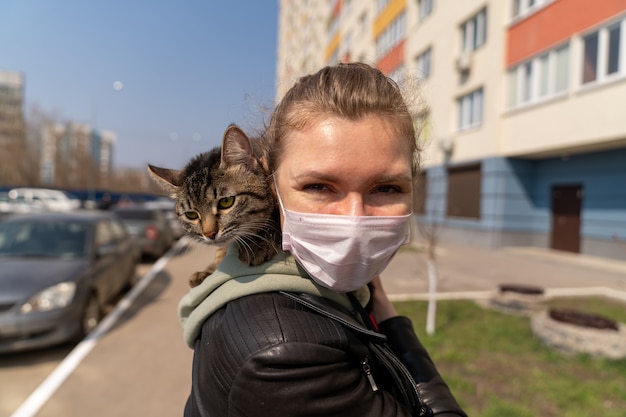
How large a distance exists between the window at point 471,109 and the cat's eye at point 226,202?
54.2 ft

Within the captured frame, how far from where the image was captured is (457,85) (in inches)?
662

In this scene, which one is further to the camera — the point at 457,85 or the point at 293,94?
the point at 457,85

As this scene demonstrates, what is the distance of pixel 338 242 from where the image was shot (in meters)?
1.23

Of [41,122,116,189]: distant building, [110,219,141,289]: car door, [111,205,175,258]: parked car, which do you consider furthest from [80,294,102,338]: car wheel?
[41,122,116,189]: distant building

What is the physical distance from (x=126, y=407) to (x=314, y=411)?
326 centimetres

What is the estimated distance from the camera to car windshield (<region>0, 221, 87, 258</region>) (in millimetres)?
5355

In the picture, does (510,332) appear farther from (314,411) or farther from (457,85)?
(457,85)

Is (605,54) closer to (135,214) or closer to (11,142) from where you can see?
(135,214)

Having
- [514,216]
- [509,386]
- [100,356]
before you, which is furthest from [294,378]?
[514,216]

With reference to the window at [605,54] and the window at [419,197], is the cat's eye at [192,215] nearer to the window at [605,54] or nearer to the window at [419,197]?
the window at [419,197]

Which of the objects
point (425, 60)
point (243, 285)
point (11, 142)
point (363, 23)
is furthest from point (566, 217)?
point (11, 142)

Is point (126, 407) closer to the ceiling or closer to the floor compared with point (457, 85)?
closer to the floor

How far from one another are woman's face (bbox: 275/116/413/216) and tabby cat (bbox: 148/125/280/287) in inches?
8.4

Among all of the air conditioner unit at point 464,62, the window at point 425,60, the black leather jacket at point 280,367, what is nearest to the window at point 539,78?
the air conditioner unit at point 464,62
